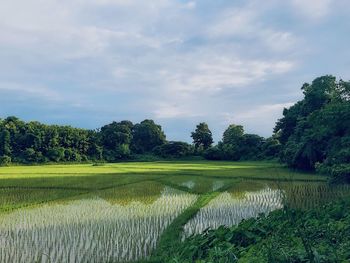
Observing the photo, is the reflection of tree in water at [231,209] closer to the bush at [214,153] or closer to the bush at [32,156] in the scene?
the bush at [214,153]

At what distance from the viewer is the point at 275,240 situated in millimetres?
4898

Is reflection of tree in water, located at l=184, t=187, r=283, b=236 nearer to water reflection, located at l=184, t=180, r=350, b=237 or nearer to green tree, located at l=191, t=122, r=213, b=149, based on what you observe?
water reflection, located at l=184, t=180, r=350, b=237

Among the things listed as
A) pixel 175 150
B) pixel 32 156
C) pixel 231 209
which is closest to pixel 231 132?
pixel 175 150

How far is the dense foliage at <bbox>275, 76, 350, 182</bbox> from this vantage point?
1512 cm

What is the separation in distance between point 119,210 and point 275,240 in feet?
27.5

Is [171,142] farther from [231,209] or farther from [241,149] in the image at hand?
[231,209]

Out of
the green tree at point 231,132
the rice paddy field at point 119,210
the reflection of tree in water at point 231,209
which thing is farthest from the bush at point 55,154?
the reflection of tree in water at point 231,209

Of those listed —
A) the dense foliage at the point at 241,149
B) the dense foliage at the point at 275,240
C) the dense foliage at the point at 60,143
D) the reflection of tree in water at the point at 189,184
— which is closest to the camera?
the dense foliage at the point at 275,240

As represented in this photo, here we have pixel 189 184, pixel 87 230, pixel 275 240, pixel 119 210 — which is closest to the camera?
pixel 275 240

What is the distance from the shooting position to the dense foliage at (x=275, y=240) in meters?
4.29

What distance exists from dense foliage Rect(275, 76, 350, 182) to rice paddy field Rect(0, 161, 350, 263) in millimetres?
1239

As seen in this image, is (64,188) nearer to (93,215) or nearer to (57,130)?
(93,215)

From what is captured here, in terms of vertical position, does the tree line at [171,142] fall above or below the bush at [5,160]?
above

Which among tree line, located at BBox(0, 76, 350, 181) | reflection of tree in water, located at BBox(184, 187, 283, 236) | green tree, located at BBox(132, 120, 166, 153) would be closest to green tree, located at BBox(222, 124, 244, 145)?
tree line, located at BBox(0, 76, 350, 181)
